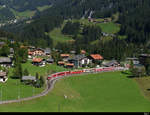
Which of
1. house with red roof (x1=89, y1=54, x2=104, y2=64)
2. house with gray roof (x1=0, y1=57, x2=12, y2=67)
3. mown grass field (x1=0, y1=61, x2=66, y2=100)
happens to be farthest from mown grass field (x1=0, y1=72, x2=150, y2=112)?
house with red roof (x1=89, y1=54, x2=104, y2=64)

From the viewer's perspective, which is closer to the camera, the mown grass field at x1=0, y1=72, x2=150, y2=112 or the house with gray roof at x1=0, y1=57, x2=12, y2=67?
the mown grass field at x1=0, y1=72, x2=150, y2=112

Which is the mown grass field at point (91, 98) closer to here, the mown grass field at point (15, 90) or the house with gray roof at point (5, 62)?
the mown grass field at point (15, 90)

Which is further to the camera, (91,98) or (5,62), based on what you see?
(5,62)

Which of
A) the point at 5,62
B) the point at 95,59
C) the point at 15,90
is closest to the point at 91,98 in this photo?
the point at 15,90

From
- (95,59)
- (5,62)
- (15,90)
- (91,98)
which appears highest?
(5,62)

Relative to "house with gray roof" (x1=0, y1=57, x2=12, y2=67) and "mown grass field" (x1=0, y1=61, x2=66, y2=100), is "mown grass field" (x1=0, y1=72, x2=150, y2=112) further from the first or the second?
"house with gray roof" (x1=0, y1=57, x2=12, y2=67)

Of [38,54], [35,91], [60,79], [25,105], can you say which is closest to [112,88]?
[60,79]

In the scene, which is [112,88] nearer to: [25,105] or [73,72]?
[73,72]

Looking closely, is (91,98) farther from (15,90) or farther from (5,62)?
(5,62)

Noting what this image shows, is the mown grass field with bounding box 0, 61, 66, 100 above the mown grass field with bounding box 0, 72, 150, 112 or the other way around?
above

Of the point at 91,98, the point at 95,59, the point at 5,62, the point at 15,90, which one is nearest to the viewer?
the point at 91,98
